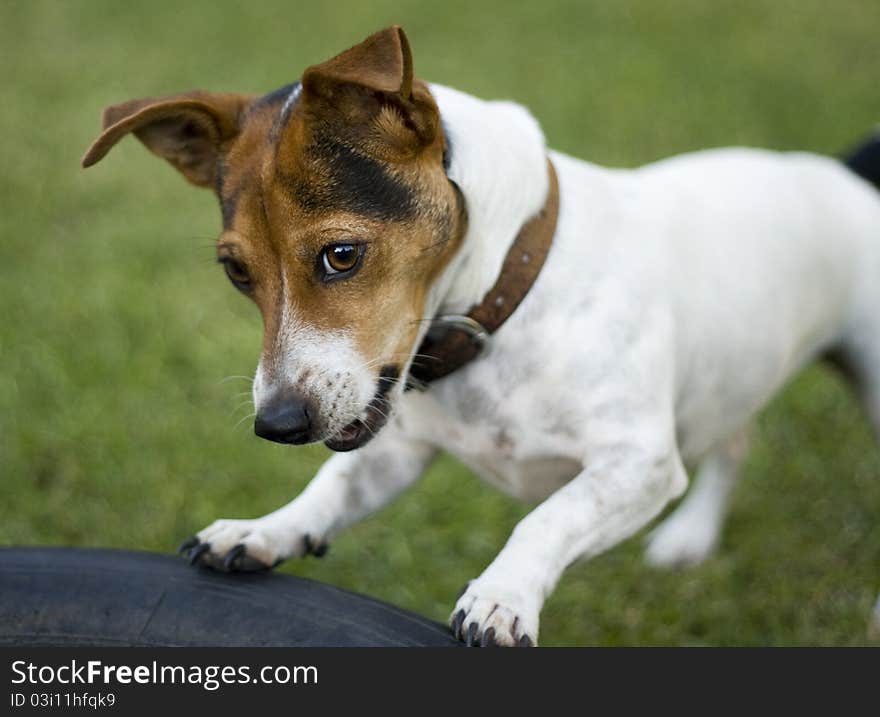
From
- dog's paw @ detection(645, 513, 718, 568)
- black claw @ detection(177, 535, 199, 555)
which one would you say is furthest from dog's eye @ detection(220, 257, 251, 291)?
dog's paw @ detection(645, 513, 718, 568)

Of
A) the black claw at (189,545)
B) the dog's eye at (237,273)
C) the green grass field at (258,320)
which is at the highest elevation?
the dog's eye at (237,273)

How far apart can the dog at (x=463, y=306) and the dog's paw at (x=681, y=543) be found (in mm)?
988

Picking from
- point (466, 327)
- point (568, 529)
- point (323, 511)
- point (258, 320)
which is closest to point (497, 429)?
point (466, 327)

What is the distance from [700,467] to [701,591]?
2.47ft

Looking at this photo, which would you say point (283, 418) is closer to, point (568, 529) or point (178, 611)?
point (178, 611)

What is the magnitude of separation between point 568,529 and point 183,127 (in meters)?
1.47

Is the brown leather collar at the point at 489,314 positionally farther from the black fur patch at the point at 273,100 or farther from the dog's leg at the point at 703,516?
the dog's leg at the point at 703,516

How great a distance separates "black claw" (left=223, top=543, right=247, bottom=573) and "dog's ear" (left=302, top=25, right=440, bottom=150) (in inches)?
42.5

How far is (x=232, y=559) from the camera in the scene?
2785mm

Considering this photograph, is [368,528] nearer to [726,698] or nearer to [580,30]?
[726,698]

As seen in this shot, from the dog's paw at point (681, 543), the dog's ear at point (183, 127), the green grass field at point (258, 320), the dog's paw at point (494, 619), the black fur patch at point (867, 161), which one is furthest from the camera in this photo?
the dog's paw at point (681, 543)

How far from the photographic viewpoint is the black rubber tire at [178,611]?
8.47 ft

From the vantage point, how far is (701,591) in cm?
415

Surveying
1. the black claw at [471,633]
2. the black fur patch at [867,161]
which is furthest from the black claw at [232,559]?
the black fur patch at [867,161]
